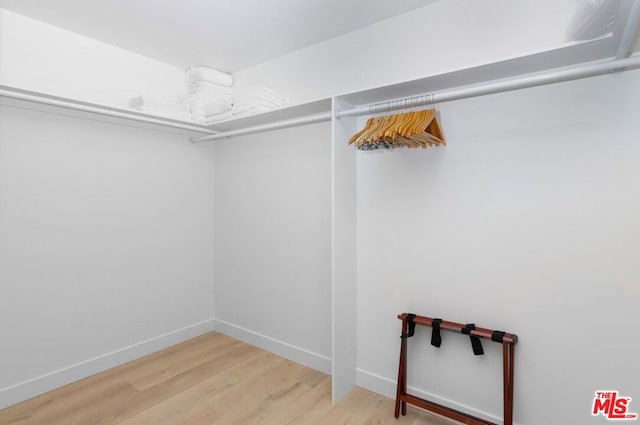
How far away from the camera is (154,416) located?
6.75 feet

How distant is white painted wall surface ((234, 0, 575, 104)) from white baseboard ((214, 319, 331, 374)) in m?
2.04

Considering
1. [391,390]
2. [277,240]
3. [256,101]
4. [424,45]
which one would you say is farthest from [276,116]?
[391,390]

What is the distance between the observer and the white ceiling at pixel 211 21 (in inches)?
81.7

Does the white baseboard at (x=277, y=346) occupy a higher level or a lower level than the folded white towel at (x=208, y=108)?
lower

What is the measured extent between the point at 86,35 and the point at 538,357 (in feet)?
12.1

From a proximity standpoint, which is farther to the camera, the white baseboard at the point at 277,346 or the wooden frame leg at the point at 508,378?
the white baseboard at the point at 277,346

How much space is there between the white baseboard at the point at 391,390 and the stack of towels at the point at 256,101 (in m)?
Answer: 2.13

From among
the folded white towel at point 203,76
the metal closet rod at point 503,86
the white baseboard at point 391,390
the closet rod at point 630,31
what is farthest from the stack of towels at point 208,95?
the closet rod at point 630,31

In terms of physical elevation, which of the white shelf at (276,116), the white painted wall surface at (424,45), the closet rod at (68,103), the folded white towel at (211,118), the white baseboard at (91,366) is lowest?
the white baseboard at (91,366)

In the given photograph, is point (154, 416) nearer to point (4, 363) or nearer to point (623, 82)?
point (4, 363)

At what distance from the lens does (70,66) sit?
241cm

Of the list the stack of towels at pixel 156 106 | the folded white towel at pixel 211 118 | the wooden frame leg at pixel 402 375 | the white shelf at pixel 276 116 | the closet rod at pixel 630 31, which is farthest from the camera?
the folded white towel at pixel 211 118

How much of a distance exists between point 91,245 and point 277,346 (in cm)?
172

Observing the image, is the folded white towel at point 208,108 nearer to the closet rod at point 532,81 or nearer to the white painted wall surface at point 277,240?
the white painted wall surface at point 277,240
